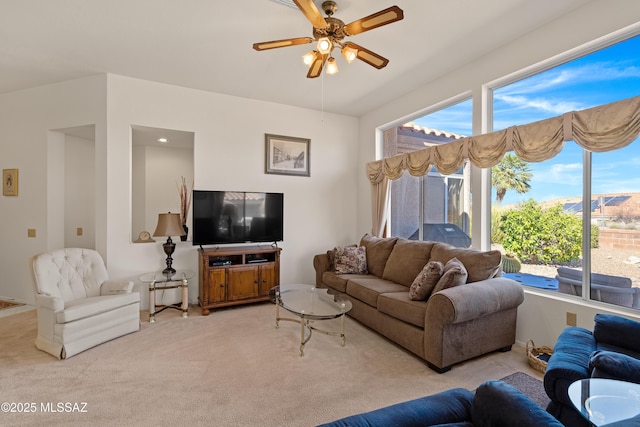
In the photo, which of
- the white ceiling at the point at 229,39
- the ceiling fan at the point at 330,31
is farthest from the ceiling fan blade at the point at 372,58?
the white ceiling at the point at 229,39

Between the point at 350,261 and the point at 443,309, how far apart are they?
70.1 inches

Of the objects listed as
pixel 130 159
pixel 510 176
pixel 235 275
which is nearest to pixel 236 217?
pixel 235 275

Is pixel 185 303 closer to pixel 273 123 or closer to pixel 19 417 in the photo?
pixel 19 417

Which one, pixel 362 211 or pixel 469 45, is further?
pixel 362 211

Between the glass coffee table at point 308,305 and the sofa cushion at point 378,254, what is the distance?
890mm

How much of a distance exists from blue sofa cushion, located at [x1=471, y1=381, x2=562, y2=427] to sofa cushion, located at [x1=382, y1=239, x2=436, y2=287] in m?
2.30

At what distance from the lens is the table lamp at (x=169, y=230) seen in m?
3.61

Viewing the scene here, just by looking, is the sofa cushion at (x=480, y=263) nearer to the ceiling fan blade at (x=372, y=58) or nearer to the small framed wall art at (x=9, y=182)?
the ceiling fan blade at (x=372, y=58)

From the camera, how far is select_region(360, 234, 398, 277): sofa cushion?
389cm

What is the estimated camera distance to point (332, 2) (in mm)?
2270

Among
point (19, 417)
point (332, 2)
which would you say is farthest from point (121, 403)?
point (332, 2)

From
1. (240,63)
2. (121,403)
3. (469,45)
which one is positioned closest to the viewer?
(121,403)

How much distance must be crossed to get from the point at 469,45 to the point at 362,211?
9.48ft

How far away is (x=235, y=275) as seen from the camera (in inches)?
150
